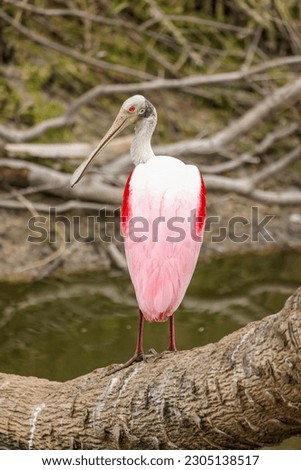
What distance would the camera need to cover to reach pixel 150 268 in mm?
3473

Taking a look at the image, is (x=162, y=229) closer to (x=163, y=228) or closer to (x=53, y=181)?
(x=163, y=228)

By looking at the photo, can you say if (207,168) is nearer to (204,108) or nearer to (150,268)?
→ (204,108)

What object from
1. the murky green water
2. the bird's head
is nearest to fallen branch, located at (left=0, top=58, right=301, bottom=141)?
the murky green water

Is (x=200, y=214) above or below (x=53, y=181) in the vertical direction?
above

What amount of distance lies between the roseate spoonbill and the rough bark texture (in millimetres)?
Result: 224

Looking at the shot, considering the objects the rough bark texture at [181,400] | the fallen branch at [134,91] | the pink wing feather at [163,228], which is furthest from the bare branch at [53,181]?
the pink wing feather at [163,228]

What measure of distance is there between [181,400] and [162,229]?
63 cm

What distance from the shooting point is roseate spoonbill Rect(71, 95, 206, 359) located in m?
3.45

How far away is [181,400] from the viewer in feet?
10.3

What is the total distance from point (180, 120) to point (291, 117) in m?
1.09

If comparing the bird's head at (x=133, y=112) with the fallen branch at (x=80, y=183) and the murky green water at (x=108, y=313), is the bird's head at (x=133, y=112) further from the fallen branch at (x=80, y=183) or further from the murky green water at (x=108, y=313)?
the fallen branch at (x=80, y=183)

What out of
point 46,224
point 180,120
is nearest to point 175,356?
point 46,224

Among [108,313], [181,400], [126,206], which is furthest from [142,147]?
[108,313]

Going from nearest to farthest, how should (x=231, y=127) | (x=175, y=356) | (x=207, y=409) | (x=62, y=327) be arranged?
(x=207, y=409), (x=175, y=356), (x=62, y=327), (x=231, y=127)
